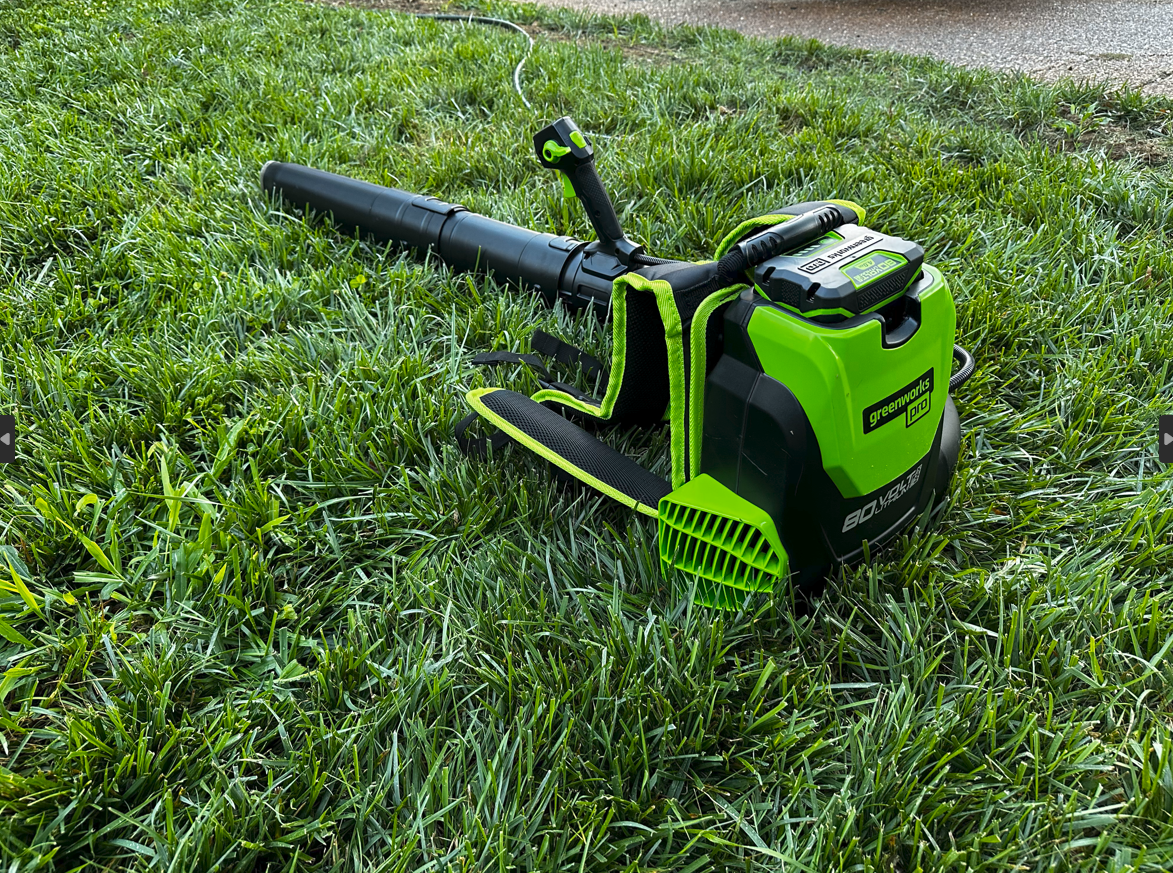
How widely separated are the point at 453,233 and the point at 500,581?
4.52 feet

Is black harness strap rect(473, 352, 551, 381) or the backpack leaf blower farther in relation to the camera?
black harness strap rect(473, 352, 551, 381)

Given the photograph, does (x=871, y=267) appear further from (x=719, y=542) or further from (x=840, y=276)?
(x=719, y=542)

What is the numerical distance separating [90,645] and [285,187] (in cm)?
197

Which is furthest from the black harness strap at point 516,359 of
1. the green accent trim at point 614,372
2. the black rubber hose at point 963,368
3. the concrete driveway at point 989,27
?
the concrete driveway at point 989,27

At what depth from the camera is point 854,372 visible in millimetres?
1227

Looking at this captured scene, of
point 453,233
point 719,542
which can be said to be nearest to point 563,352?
point 453,233

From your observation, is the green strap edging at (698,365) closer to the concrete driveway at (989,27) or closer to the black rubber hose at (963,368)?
the black rubber hose at (963,368)

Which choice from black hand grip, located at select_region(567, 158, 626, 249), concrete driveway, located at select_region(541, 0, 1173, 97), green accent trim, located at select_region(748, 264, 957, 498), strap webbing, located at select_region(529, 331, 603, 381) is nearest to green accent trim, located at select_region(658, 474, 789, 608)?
green accent trim, located at select_region(748, 264, 957, 498)

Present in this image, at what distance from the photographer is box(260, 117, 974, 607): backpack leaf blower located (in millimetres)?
1250

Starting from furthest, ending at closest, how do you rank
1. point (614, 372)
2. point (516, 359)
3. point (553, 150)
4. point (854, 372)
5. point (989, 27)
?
1. point (989, 27)
2. point (516, 359)
3. point (553, 150)
4. point (614, 372)
5. point (854, 372)

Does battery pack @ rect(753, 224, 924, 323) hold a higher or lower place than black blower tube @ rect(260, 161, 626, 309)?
higher

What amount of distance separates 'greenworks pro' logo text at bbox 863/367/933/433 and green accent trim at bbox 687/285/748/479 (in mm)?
297

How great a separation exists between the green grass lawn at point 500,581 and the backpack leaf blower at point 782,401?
0.12 m

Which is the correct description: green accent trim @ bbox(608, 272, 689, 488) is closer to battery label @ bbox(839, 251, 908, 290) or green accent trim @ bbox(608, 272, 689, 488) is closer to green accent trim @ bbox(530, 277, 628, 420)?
green accent trim @ bbox(530, 277, 628, 420)
